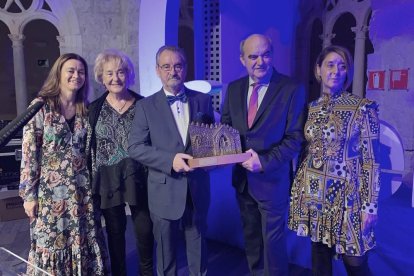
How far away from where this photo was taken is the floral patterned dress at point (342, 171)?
1.92m

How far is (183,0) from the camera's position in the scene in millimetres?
8656

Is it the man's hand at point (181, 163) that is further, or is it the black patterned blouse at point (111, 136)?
the black patterned blouse at point (111, 136)

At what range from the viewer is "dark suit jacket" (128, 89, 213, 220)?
2145 millimetres

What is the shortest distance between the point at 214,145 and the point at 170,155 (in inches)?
10.5

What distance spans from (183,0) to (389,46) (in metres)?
6.88

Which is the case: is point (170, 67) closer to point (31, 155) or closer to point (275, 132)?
point (275, 132)

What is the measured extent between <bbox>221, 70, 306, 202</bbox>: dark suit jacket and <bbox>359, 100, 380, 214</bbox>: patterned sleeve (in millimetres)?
342

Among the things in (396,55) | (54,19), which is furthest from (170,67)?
→ (54,19)

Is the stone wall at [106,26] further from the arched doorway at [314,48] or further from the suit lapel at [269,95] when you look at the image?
the suit lapel at [269,95]

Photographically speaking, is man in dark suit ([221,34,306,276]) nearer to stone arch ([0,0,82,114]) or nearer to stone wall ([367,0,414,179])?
stone wall ([367,0,414,179])

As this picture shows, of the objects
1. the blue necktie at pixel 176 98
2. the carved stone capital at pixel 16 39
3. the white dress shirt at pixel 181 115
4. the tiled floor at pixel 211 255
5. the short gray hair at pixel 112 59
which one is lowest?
the tiled floor at pixel 211 255

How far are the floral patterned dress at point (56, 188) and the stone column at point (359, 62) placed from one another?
9.54 feet

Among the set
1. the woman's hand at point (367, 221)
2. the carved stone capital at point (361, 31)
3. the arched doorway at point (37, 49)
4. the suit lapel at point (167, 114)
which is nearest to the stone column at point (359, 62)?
the carved stone capital at point (361, 31)

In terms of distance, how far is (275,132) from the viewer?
2.13 metres
